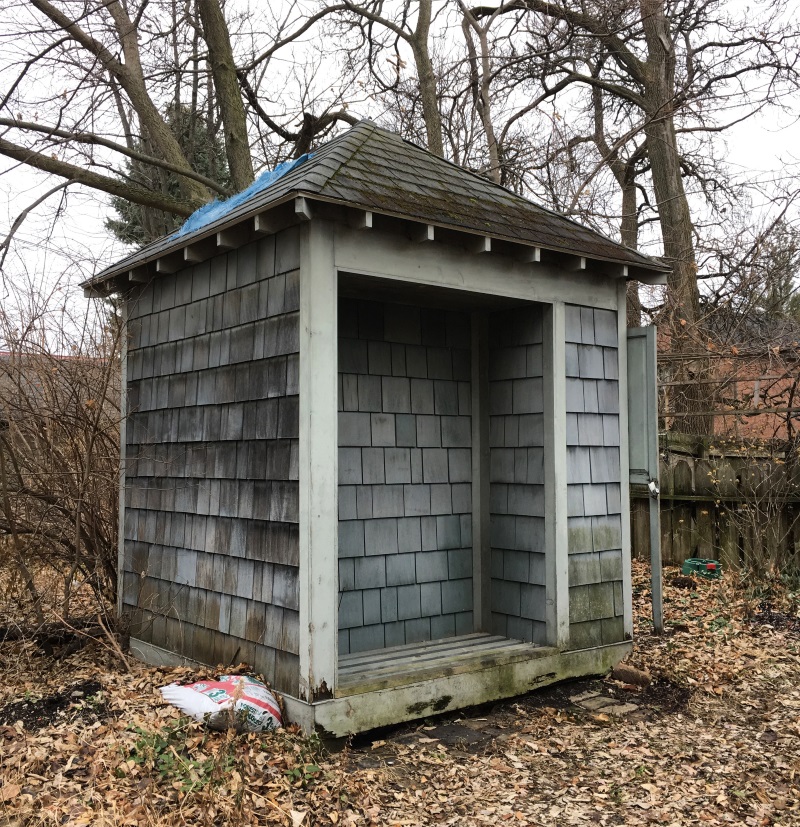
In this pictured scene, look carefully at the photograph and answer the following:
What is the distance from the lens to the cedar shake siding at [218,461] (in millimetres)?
4664

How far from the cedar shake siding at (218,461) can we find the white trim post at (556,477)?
1962 mm

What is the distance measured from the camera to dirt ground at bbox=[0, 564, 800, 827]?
3.70m

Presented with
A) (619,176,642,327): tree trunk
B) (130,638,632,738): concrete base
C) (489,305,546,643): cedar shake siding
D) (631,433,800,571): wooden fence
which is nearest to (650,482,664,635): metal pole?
(130,638,632,738): concrete base

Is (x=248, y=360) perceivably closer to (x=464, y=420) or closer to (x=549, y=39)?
(x=464, y=420)

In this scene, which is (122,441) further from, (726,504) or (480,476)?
(726,504)

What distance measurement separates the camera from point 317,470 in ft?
14.6

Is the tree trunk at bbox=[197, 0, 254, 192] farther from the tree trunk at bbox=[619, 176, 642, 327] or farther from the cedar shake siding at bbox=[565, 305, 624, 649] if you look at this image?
the cedar shake siding at bbox=[565, 305, 624, 649]

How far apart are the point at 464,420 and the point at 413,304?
980 millimetres

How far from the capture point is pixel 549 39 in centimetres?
1193

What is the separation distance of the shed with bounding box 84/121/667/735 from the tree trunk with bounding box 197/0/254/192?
4848mm

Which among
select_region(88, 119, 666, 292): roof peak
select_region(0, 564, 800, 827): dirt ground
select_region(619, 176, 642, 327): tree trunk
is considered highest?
select_region(619, 176, 642, 327): tree trunk

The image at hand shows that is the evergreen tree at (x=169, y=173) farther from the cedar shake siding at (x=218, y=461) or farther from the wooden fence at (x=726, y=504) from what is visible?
the wooden fence at (x=726, y=504)

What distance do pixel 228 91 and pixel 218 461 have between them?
7077mm

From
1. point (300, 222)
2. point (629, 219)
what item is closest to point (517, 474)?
point (300, 222)
